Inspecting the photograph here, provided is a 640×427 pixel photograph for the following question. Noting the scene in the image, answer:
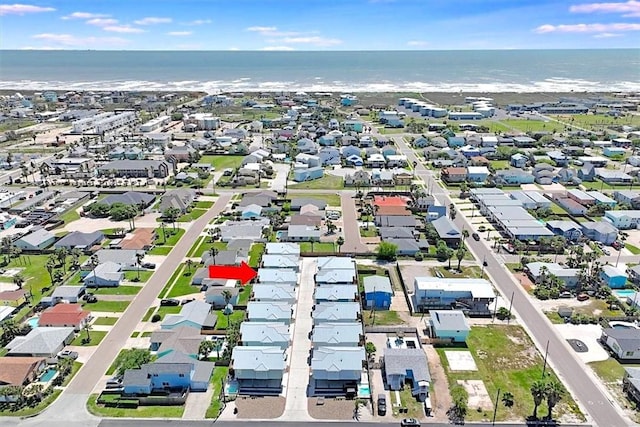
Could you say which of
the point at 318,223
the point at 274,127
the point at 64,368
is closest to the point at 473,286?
the point at 318,223

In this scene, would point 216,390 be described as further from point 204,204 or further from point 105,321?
point 204,204

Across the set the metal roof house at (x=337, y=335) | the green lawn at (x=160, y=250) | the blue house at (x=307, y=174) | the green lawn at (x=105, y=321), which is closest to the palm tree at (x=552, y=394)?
the metal roof house at (x=337, y=335)

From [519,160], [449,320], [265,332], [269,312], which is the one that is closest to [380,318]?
[449,320]

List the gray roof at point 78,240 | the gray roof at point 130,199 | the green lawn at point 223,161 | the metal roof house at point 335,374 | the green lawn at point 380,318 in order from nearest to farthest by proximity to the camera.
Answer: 1. the metal roof house at point 335,374
2. the green lawn at point 380,318
3. the gray roof at point 78,240
4. the gray roof at point 130,199
5. the green lawn at point 223,161

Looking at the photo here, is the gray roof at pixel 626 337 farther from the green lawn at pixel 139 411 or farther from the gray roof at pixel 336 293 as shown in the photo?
the green lawn at pixel 139 411

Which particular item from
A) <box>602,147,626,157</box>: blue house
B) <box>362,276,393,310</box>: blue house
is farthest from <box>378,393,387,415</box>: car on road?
<box>602,147,626,157</box>: blue house

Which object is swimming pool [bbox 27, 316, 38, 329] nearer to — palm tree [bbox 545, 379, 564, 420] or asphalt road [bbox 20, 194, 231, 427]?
asphalt road [bbox 20, 194, 231, 427]

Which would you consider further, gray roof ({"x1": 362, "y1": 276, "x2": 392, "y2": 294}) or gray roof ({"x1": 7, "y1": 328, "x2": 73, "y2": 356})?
gray roof ({"x1": 362, "y1": 276, "x2": 392, "y2": 294})
